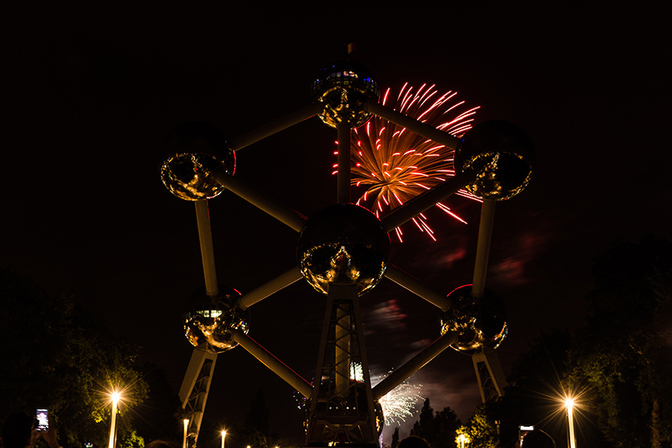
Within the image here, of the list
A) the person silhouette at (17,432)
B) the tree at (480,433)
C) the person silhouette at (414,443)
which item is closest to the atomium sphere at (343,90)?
the person silhouette at (414,443)

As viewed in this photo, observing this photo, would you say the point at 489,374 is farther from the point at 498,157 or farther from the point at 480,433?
the point at 480,433

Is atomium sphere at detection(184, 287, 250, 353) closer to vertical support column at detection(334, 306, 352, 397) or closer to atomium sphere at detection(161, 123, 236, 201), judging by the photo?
vertical support column at detection(334, 306, 352, 397)

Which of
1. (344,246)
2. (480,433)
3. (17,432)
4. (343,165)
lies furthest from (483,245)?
(480,433)

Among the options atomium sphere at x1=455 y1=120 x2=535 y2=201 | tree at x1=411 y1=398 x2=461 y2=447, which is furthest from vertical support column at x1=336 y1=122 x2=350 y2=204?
tree at x1=411 y1=398 x2=461 y2=447

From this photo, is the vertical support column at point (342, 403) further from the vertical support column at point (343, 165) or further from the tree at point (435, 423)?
the tree at point (435, 423)

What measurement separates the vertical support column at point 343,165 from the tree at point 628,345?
1091 centimetres

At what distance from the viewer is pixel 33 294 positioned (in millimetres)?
26219

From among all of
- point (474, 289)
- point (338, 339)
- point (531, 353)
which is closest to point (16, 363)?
point (338, 339)

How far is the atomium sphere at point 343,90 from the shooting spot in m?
20.3

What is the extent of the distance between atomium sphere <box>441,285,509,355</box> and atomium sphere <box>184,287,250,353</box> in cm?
655

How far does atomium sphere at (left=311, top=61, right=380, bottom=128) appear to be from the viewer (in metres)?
20.3

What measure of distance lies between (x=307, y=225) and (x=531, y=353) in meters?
31.0

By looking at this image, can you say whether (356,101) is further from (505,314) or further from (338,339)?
(505,314)

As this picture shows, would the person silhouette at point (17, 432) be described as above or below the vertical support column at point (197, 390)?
below
